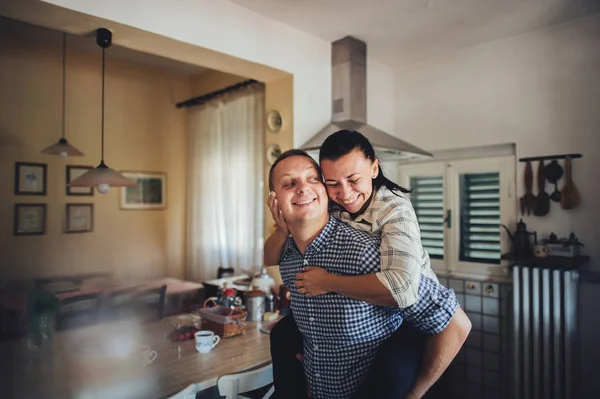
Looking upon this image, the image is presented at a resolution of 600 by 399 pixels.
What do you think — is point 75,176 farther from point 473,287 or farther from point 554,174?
point 554,174

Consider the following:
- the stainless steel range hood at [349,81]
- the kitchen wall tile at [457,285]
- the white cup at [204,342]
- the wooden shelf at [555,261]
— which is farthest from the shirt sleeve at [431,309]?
the kitchen wall tile at [457,285]

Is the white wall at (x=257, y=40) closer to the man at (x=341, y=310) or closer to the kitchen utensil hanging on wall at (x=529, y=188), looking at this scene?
the kitchen utensil hanging on wall at (x=529, y=188)

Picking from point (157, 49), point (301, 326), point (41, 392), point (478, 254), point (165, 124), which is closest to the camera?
point (301, 326)

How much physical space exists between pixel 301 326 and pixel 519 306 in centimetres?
179

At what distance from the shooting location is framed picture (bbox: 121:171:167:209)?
145 inches

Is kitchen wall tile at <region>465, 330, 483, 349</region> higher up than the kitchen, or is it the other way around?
the kitchen

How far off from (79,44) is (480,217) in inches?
123

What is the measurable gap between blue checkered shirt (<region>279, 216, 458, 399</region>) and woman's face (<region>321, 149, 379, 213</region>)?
0.07 meters

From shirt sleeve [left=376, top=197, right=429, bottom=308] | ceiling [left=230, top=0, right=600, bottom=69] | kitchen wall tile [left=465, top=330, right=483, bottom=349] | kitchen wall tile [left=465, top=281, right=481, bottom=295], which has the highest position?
ceiling [left=230, top=0, right=600, bottom=69]

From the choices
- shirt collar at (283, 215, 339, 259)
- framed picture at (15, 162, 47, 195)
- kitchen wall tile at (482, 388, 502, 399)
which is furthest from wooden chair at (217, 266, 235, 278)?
shirt collar at (283, 215, 339, 259)

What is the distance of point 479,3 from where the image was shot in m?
2.19

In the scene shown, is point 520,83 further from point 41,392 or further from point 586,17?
point 41,392

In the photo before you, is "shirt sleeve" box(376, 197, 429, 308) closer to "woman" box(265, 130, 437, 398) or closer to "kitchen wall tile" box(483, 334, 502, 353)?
"woman" box(265, 130, 437, 398)

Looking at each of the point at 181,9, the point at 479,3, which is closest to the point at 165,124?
the point at 181,9
